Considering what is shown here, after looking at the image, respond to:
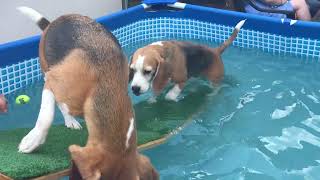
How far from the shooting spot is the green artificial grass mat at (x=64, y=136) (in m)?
3.53

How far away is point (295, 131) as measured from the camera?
14.7 ft

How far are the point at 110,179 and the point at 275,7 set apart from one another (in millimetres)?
4518

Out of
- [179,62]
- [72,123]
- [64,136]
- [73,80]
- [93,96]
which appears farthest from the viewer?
[179,62]

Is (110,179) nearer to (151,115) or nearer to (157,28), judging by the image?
(151,115)

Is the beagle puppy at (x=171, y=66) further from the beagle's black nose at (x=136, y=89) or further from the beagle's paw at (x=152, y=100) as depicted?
the beagle's paw at (x=152, y=100)

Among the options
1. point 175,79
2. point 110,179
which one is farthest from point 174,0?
point 110,179

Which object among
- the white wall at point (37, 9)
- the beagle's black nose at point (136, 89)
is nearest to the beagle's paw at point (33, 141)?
the beagle's black nose at point (136, 89)

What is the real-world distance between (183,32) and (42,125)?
12.3 feet

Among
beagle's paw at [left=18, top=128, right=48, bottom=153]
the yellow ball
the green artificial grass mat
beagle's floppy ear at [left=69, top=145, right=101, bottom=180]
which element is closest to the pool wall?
the yellow ball

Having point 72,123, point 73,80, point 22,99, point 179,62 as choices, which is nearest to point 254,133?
point 179,62

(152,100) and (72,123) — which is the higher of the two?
(72,123)

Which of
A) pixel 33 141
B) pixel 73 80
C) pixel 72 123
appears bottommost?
pixel 72 123

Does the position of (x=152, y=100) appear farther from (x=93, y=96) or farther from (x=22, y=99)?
(x=93, y=96)

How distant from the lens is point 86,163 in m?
2.73
